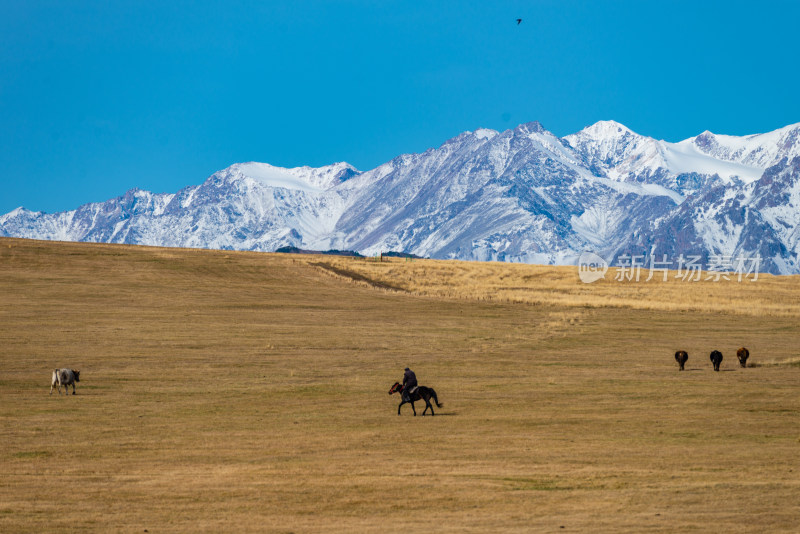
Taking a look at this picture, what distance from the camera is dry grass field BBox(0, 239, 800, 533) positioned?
16719 millimetres

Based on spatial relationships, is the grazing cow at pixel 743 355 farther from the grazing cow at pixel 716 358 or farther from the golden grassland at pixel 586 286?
the golden grassland at pixel 586 286

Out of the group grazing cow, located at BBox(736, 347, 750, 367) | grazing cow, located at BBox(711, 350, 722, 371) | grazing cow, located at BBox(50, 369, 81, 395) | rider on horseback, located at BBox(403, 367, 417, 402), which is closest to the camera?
rider on horseback, located at BBox(403, 367, 417, 402)

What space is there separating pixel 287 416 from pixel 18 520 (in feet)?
42.5

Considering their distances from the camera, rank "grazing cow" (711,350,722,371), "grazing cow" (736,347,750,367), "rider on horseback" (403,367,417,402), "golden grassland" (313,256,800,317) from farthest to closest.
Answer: "golden grassland" (313,256,800,317) → "grazing cow" (736,347,750,367) → "grazing cow" (711,350,722,371) → "rider on horseback" (403,367,417,402)

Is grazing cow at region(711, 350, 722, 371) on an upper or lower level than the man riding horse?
upper

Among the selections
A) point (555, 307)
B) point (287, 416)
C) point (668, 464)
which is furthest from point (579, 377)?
point (555, 307)

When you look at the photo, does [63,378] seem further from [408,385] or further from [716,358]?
[716,358]

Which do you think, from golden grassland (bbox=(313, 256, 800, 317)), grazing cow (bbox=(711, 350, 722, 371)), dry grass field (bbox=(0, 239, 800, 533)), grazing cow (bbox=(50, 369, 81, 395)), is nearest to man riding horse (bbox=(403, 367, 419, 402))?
dry grass field (bbox=(0, 239, 800, 533))

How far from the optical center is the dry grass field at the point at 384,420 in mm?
16719

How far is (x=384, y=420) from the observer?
2789 centimetres

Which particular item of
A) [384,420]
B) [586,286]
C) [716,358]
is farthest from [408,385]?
[586,286]

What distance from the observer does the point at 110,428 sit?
26.1m

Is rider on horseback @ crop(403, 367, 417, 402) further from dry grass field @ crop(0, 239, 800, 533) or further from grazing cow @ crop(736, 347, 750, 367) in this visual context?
grazing cow @ crop(736, 347, 750, 367)

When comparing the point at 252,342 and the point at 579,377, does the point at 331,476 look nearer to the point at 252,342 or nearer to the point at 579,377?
the point at 579,377
